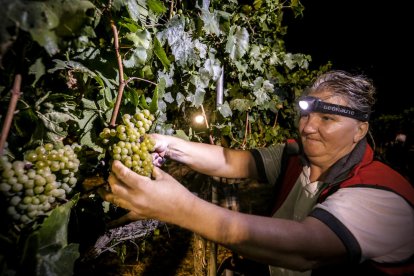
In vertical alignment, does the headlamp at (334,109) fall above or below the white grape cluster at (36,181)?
above

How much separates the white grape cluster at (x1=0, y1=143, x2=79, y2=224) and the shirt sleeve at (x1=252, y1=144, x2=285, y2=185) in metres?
1.88

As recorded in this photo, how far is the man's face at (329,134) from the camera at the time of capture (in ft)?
7.29

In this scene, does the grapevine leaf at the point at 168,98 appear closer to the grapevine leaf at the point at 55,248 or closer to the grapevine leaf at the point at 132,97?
the grapevine leaf at the point at 132,97

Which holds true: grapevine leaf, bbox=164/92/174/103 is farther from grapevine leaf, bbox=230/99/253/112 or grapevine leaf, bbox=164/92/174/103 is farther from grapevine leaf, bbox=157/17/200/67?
grapevine leaf, bbox=230/99/253/112

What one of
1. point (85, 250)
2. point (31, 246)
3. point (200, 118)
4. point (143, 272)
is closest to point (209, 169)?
point (200, 118)

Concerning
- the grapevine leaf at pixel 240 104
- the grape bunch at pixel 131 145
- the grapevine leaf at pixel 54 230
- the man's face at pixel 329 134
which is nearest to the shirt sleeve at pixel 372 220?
the man's face at pixel 329 134

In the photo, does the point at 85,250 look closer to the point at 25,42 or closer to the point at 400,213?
the point at 25,42

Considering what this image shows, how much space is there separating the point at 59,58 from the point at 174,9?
120 cm

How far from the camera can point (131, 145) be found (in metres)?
1.36

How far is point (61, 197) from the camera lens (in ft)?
4.21

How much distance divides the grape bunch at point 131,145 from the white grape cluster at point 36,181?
8.0 inches

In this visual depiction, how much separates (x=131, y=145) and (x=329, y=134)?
1.54 meters

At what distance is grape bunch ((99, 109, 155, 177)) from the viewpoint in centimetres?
131

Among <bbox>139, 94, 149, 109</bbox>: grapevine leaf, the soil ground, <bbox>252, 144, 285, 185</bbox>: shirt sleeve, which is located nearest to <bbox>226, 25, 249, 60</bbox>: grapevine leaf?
<bbox>252, 144, 285, 185</bbox>: shirt sleeve
